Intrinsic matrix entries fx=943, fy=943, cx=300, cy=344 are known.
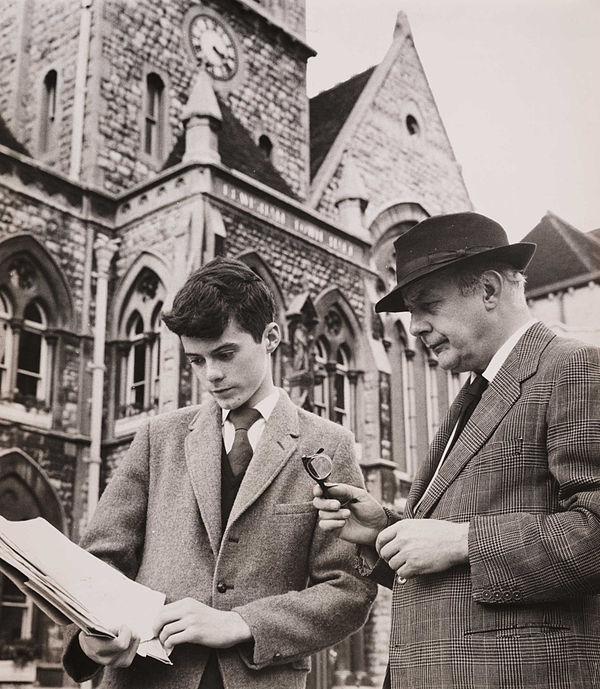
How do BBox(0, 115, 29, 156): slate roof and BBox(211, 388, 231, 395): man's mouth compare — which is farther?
BBox(0, 115, 29, 156): slate roof

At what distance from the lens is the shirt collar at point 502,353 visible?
155 cm

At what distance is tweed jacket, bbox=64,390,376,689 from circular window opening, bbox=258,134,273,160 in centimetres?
328

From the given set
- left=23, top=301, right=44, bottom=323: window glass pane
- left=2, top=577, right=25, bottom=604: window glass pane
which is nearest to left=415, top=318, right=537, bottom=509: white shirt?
left=2, top=577, right=25, bottom=604: window glass pane

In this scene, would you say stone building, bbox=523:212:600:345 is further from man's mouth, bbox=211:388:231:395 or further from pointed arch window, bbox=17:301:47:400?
man's mouth, bbox=211:388:231:395

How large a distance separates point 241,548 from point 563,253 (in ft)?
8.24

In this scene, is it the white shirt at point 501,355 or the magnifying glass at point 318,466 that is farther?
the white shirt at point 501,355

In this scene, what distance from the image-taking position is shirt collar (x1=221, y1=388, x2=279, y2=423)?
68.5 inches

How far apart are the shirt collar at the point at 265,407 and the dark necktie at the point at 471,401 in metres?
0.35

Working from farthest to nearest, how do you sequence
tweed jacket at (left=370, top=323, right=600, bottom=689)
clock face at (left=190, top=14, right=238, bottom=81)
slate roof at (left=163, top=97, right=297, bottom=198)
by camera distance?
clock face at (left=190, top=14, right=238, bottom=81) → slate roof at (left=163, top=97, right=297, bottom=198) → tweed jacket at (left=370, top=323, right=600, bottom=689)

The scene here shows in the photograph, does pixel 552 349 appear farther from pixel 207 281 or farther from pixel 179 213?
pixel 179 213

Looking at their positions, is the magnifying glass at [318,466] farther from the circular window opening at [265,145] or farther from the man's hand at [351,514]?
the circular window opening at [265,145]

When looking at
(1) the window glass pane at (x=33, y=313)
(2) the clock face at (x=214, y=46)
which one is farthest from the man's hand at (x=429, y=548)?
(2) the clock face at (x=214, y=46)

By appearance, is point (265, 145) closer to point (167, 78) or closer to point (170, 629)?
point (167, 78)

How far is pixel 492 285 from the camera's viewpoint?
1592 mm
